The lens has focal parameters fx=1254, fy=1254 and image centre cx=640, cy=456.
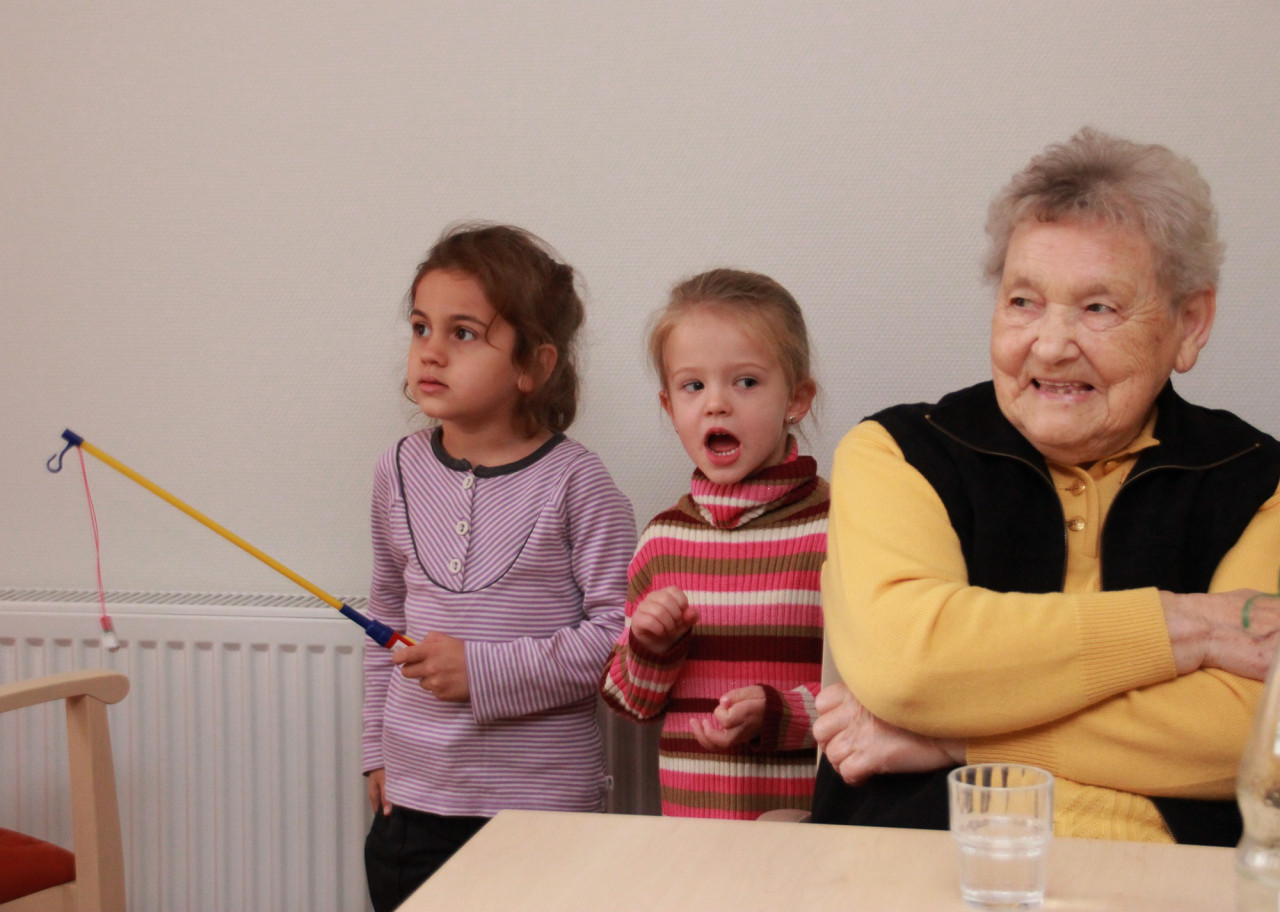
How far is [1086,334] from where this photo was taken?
1.29 m

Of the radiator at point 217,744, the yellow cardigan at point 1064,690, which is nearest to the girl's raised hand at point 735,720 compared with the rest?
the yellow cardigan at point 1064,690

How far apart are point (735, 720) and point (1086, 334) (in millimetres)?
573

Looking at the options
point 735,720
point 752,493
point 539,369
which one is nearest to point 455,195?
point 539,369

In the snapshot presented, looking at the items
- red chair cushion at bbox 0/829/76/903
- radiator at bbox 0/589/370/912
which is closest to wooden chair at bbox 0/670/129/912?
red chair cushion at bbox 0/829/76/903

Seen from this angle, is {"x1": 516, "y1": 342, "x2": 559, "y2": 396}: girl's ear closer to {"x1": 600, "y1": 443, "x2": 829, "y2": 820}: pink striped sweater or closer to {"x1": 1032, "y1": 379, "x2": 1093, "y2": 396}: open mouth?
{"x1": 600, "y1": 443, "x2": 829, "y2": 820}: pink striped sweater

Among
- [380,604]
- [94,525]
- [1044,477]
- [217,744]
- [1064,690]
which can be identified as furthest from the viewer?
[94,525]

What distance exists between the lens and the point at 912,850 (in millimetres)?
903

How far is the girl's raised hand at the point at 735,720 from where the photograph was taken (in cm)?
144

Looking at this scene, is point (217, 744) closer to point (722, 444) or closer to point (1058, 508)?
point (722, 444)

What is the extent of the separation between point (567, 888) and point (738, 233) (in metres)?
1.34

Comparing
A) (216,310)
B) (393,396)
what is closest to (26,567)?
(216,310)

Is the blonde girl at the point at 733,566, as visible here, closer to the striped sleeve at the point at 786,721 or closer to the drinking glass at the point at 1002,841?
the striped sleeve at the point at 786,721

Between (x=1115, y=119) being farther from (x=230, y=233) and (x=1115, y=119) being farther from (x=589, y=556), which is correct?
(x=230, y=233)

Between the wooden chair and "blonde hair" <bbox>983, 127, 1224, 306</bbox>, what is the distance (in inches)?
55.5
